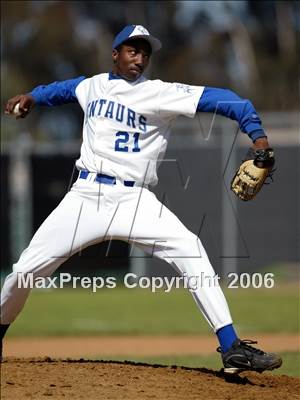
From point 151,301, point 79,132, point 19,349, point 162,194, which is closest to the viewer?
point 19,349

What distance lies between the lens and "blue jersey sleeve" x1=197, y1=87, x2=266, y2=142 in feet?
18.2

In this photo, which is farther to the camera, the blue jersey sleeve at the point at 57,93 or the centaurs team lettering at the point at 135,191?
the blue jersey sleeve at the point at 57,93

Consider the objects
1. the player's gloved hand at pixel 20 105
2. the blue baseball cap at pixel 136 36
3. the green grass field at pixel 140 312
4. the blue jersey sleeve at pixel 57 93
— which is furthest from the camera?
the green grass field at pixel 140 312

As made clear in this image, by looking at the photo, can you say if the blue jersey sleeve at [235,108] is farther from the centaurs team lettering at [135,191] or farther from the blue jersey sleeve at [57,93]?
the blue jersey sleeve at [57,93]

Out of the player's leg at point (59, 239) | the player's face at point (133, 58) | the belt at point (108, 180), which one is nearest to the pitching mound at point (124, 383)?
the player's leg at point (59, 239)

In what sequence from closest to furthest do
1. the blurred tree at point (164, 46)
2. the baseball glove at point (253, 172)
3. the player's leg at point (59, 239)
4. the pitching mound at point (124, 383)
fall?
the pitching mound at point (124, 383) < the baseball glove at point (253, 172) < the player's leg at point (59, 239) < the blurred tree at point (164, 46)

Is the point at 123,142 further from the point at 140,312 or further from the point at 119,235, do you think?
the point at 140,312

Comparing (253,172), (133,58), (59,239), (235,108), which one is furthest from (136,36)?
(59,239)

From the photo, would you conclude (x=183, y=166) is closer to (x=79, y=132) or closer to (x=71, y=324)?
(x=71, y=324)

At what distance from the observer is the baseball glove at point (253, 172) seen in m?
5.52

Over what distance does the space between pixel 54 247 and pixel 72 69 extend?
1110 inches

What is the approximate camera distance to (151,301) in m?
15.9

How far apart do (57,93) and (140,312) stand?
334 inches

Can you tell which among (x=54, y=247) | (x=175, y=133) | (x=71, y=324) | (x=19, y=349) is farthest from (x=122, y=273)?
(x=54, y=247)
